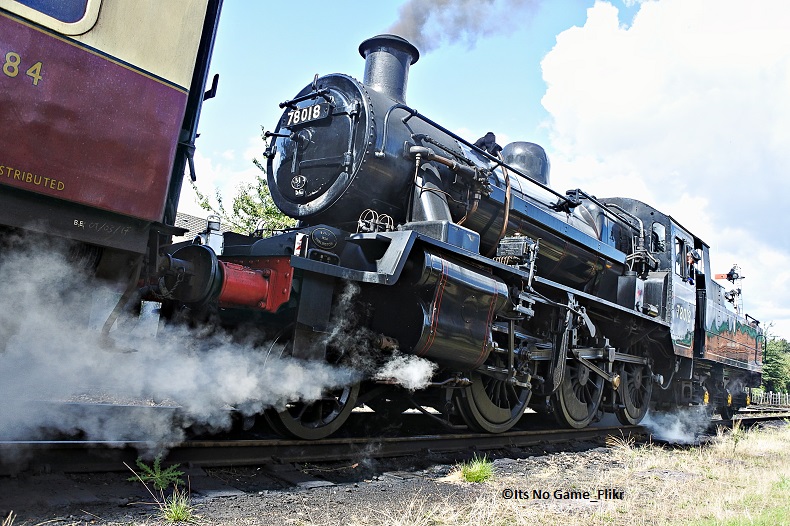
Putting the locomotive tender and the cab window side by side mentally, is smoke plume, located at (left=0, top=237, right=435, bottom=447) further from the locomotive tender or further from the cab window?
the cab window

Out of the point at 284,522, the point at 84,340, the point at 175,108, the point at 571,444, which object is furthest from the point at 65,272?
the point at 571,444

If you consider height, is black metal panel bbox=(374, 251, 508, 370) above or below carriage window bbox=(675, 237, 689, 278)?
below

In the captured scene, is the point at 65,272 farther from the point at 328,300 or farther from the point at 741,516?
the point at 741,516

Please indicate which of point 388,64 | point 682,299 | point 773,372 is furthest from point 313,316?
point 773,372

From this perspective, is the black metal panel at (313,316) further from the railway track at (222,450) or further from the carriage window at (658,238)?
the carriage window at (658,238)

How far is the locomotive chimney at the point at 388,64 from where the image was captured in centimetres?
A: 595

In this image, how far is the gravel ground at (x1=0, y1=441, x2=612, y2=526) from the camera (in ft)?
9.41

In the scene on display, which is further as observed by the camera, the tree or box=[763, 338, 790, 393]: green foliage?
box=[763, 338, 790, 393]: green foliage

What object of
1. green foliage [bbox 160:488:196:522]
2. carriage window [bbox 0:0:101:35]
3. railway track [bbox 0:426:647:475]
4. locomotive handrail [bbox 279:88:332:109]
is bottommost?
green foliage [bbox 160:488:196:522]

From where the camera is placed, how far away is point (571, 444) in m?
6.87

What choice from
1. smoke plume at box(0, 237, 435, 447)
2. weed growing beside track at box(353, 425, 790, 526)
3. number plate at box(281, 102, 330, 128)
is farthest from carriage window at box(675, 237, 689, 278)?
number plate at box(281, 102, 330, 128)

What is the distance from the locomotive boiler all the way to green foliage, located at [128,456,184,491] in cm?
105

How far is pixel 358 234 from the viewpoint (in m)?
4.78

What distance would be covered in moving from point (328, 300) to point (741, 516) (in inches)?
116
